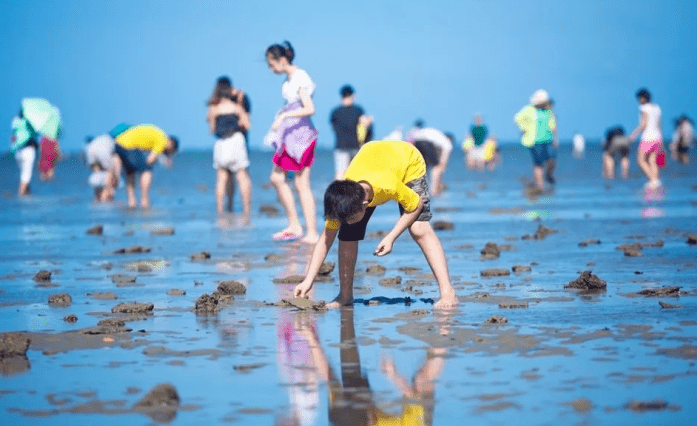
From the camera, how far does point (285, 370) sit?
207 inches

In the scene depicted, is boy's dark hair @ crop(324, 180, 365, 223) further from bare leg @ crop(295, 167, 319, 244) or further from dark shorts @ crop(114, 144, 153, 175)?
dark shorts @ crop(114, 144, 153, 175)

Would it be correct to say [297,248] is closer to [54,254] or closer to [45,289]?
[54,254]

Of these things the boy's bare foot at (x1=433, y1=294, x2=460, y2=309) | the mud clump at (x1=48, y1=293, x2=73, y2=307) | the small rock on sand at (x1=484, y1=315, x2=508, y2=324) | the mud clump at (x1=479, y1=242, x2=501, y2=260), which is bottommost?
the small rock on sand at (x1=484, y1=315, x2=508, y2=324)

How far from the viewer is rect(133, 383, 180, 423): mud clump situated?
4484 millimetres

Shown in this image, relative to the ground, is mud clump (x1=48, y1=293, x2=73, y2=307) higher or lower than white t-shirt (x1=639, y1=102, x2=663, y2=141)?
lower

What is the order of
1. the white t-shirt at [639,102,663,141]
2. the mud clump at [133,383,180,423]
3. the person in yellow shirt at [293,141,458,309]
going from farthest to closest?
the white t-shirt at [639,102,663,141], the person in yellow shirt at [293,141,458,309], the mud clump at [133,383,180,423]

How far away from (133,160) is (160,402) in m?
15.3

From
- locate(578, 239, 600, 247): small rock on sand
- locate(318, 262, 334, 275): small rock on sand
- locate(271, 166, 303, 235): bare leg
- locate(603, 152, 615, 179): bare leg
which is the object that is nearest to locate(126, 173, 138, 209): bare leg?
locate(271, 166, 303, 235): bare leg

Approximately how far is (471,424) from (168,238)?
9482 mm

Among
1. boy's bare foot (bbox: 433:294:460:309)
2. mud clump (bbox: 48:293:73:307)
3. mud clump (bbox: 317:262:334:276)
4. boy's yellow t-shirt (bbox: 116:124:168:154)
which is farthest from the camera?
boy's yellow t-shirt (bbox: 116:124:168:154)

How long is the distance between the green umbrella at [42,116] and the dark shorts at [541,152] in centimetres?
1024

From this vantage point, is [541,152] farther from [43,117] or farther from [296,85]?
[296,85]

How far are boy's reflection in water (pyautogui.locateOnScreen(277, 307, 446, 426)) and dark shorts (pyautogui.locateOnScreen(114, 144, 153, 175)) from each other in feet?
45.2

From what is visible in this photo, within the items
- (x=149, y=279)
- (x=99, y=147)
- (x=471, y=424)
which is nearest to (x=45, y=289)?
(x=149, y=279)
